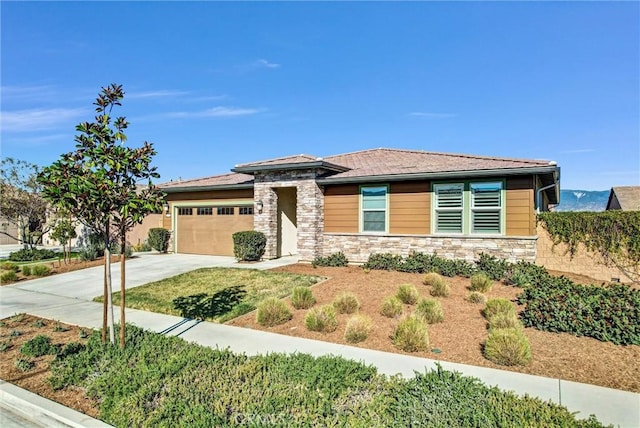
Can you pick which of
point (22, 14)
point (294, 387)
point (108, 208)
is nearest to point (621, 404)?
point (294, 387)

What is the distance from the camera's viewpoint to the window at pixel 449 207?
40.6 ft

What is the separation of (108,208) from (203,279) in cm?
670

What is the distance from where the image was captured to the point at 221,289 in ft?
32.9

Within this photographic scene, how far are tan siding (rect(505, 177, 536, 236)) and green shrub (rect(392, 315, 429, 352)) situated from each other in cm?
729

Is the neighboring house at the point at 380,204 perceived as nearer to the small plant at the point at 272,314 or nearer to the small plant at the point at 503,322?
the small plant at the point at 503,322

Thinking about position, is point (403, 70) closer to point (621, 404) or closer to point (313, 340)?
point (313, 340)

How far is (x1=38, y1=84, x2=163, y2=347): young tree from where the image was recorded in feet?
15.8

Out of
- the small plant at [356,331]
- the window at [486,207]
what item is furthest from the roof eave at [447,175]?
the small plant at [356,331]

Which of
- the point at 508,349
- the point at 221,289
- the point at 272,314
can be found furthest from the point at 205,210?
the point at 508,349

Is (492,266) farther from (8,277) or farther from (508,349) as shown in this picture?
(8,277)

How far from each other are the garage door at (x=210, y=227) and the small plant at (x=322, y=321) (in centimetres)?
1044

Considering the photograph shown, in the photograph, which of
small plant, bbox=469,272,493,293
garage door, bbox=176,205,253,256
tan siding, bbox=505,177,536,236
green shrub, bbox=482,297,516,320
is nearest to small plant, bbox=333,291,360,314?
green shrub, bbox=482,297,516,320

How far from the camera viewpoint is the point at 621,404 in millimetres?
3943

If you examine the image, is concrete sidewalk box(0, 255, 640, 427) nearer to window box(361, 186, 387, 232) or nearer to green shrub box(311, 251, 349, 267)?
green shrub box(311, 251, 349, 267)
